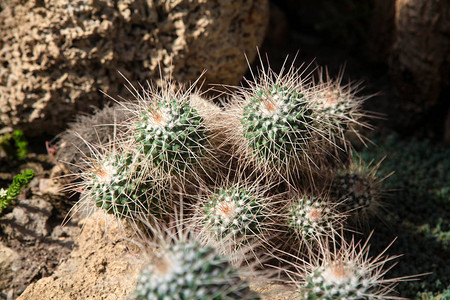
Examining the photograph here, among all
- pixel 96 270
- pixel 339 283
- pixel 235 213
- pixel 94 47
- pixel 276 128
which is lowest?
pixel 96 270

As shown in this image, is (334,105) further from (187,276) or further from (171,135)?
(187,276)

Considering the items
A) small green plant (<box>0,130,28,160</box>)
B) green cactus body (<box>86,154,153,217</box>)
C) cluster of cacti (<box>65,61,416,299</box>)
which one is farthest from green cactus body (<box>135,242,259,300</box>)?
small green plant (<box>0,130,28,160</box>)

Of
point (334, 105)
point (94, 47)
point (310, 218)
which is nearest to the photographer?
point (310, 218)

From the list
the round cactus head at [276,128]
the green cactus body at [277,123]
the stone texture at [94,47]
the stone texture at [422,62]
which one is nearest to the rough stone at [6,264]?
the stone texture at [94,47]

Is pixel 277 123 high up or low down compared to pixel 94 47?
down

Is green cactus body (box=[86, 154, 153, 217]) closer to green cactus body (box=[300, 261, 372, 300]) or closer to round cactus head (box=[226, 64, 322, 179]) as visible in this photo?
round cactus head (box=[226, 64, 322, 179])

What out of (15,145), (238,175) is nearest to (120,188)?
(238,175)

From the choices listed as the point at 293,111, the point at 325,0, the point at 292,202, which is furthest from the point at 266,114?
the point at 325,0
